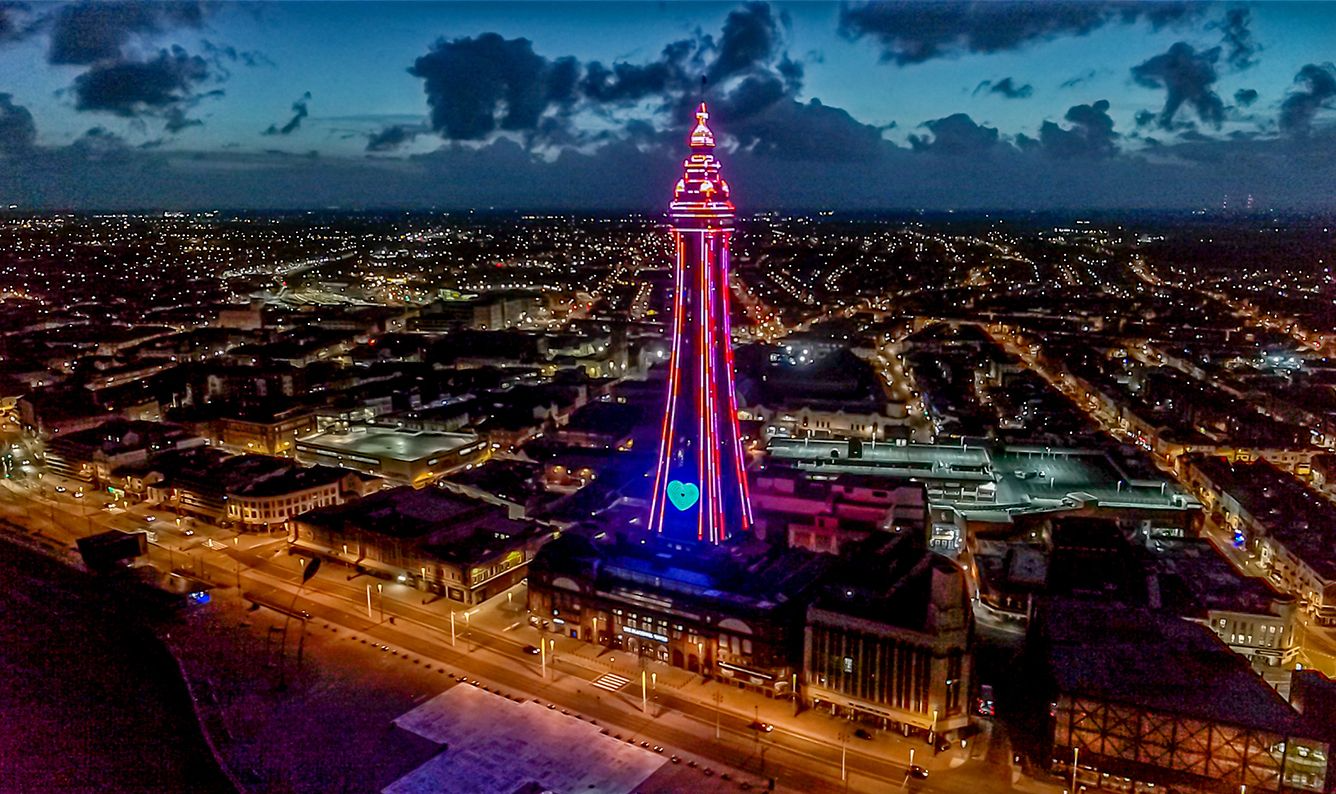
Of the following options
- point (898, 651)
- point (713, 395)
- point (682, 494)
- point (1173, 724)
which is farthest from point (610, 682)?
point (1173, 724)

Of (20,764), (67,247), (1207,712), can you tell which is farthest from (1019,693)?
(67,247)

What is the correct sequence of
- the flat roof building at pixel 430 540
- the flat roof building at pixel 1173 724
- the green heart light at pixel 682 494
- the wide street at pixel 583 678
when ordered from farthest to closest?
the flat roof building at pixel 430 540 → the green heart light at pixel 682 494 → the wide street at pixel 583 678 → the flat roof building at pixel 1173 724

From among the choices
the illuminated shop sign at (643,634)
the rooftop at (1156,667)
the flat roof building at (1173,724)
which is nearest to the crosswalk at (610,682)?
the illuminated shop sign at (643,634)

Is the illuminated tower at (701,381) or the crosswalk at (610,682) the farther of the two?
the illuminated tower at (701,381)

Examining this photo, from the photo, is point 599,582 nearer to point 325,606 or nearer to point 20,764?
point 325,606

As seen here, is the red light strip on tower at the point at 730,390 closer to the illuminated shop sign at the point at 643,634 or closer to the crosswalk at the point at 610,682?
the illuminated shop sign at the point at 643,634

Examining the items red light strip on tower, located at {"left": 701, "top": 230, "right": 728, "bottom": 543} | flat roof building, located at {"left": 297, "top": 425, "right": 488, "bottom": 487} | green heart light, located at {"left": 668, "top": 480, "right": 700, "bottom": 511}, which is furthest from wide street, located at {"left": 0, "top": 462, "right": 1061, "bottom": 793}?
flat roof building, located at {"left": 297, "top": 425, "right": 488, "bottom": 487}

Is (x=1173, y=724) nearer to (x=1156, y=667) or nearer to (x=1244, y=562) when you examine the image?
(x=1156, y=667)
